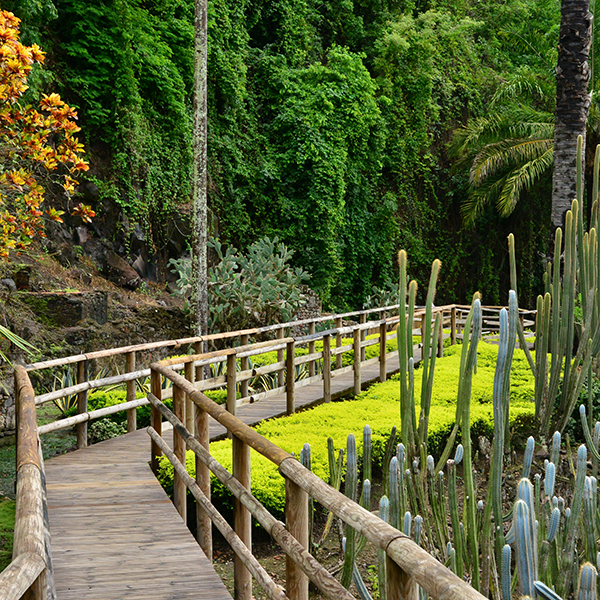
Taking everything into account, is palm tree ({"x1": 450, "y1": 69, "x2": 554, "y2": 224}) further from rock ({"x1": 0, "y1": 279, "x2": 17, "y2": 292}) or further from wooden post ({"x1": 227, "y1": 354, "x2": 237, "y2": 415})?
wooden post ({"x1": 227, "y1": 354, "x2": 237, "y2": 415})

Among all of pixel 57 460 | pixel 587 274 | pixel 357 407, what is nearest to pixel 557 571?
pixel 587 274

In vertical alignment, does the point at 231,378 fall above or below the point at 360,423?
above

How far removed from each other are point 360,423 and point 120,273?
274 inches

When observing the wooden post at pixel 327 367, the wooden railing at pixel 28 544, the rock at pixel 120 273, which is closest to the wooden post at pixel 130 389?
the wooden post at pixel 327 367

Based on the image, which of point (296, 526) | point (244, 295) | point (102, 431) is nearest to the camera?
point (296, 526)

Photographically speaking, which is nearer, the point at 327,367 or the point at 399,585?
the point at 399,585

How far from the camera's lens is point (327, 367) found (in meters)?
8.00

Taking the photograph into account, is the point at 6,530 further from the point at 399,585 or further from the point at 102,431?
the point at 399,585

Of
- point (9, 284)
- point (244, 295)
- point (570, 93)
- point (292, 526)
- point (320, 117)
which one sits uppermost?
point (320, 117)

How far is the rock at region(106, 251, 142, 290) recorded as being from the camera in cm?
1214

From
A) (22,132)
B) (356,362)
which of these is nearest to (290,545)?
(22,132)

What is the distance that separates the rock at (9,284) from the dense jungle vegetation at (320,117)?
9.62 feet

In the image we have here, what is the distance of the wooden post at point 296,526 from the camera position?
254cm

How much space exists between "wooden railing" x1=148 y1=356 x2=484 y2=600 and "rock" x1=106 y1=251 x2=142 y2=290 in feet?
24.7
